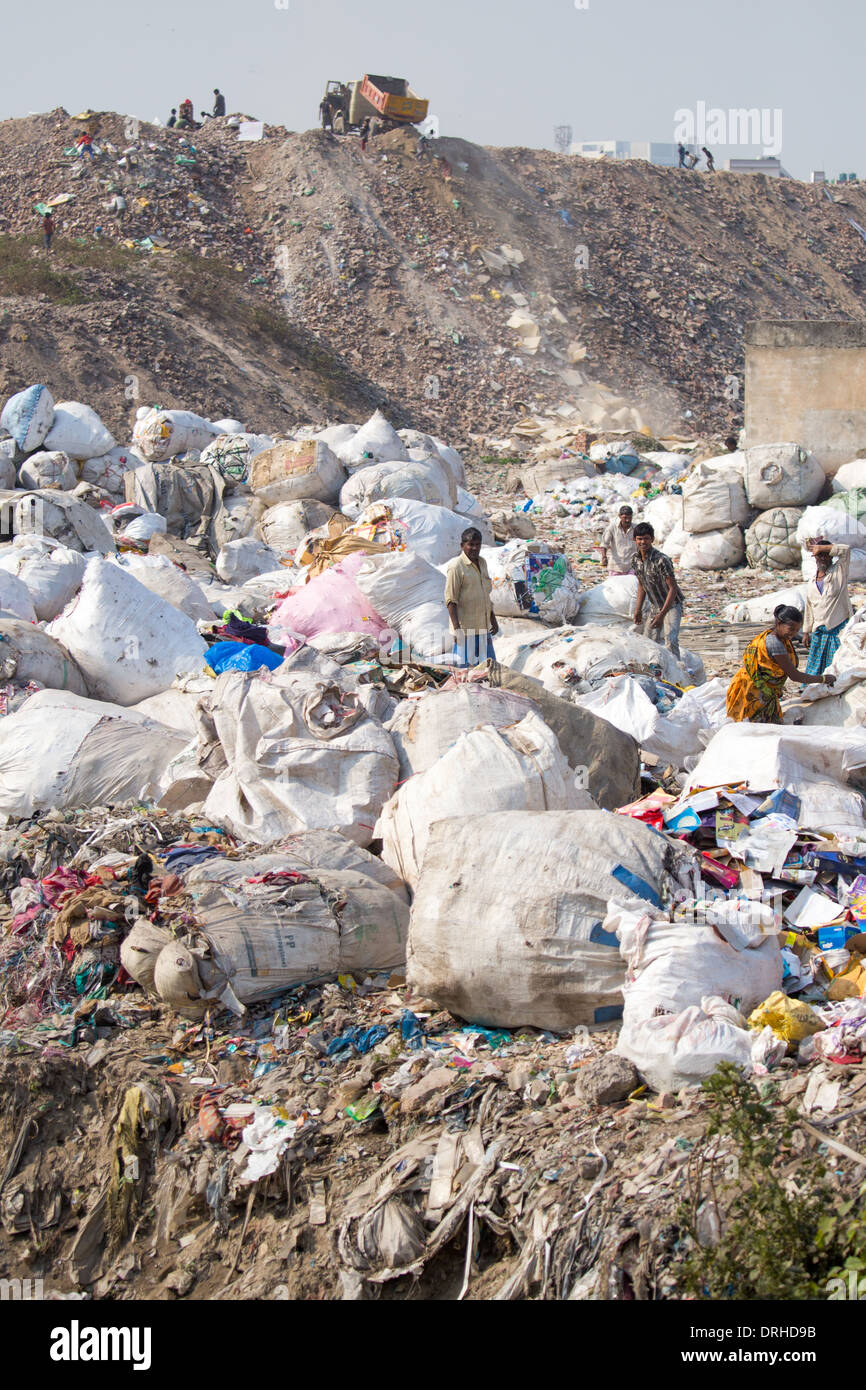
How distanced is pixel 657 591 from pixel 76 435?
5.06 metres

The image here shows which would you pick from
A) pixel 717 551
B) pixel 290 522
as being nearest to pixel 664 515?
pixel 717 551

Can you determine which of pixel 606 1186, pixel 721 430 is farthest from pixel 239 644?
pixel 721 430

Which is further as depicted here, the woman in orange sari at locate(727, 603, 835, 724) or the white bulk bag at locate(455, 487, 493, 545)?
the white bulk bag at locate(455, 487, 493, 545)

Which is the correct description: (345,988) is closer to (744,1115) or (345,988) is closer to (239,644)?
(744,1115)

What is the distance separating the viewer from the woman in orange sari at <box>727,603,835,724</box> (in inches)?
155

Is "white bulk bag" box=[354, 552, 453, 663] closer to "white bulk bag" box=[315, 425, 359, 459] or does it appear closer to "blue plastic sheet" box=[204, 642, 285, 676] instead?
"blue plastic sheet" box=[204, 642, 285, 676]

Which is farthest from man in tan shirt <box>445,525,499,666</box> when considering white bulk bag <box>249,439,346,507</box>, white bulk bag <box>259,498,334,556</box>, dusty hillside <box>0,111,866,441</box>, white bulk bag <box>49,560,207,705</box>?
dusty hillside <box>0,111,866,441</box>

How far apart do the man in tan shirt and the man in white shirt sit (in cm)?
138

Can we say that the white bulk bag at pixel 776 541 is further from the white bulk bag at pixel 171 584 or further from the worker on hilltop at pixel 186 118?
the worker on hilltop at pixel 186 118

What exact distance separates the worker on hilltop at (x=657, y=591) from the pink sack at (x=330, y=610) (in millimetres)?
1303

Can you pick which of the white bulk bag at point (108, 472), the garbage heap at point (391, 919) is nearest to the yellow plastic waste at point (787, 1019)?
the garbage heap at point (391, 919)

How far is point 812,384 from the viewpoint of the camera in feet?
31.6

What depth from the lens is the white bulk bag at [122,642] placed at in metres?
4.79

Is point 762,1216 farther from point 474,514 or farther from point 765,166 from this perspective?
point 765,166
